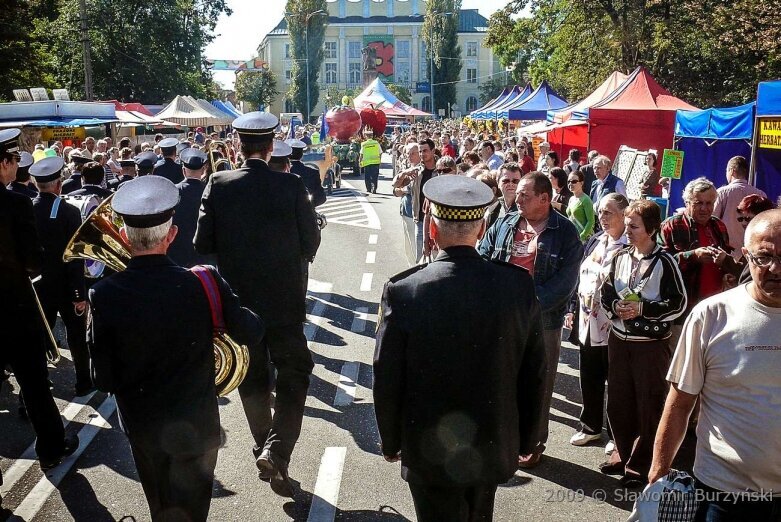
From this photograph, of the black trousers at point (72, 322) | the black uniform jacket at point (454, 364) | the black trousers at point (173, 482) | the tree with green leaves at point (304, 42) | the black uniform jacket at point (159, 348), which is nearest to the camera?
the black uniform jacket at point (454, 364)

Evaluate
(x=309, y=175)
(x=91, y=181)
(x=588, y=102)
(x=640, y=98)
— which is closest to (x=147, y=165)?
(x=309, y=175)

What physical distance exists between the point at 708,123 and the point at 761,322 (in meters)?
10.3

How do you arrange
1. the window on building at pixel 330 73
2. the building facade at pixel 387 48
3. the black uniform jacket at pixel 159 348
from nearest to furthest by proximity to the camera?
the black uniform jacket at pixel 159 348 → the building facade at pixel 387 48 → the window on building at pixel 330 73

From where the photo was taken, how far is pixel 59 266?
257 inches

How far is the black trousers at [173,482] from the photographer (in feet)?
11.2

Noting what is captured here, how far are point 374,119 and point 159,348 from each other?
3076 centimetres

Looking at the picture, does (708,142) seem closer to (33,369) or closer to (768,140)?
(768,140)

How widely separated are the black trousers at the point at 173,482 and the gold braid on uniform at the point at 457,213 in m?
1.48

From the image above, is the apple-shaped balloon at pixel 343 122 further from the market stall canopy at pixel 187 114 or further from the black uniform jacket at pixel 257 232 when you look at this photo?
the black uniform jacket at pixel 257 232

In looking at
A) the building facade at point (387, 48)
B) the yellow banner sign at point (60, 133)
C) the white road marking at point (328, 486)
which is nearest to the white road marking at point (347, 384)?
the white road marking at point (328, 486)

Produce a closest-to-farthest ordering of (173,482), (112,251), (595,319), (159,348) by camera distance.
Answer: (159,348) → (173,482) → (112,251) → (595,319)

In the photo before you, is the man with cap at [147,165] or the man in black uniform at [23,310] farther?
the man with cap at [147,165]

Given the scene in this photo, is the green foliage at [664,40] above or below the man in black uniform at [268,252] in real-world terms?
above

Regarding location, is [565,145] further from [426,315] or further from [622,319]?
[426,315]
